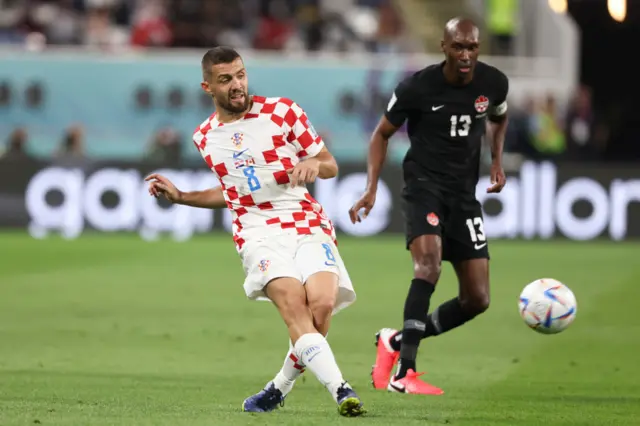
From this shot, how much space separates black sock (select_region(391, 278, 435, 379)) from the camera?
8383 mm

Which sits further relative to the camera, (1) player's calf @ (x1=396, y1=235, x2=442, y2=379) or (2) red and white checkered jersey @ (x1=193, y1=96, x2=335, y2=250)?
(1) player's calf @ (x1=396, y1=235, x2=442, y2=379)

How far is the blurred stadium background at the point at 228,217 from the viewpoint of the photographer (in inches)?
333

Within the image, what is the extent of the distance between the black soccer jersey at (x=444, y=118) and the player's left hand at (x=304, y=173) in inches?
68.6

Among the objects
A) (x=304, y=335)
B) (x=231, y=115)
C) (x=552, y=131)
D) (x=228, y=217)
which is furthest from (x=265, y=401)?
(x=552, y=131)

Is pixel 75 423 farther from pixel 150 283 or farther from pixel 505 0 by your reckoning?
pixel 505 0

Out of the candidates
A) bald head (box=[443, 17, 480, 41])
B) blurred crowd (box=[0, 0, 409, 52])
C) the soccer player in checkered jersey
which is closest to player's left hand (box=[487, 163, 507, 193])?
bald head (box=[443, 17, 480, 41])

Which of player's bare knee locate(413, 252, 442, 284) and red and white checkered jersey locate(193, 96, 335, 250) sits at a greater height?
red and white checkered jersey locate(193, 96, 335, 250)

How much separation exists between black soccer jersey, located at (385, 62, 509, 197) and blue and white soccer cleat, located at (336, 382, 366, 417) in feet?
7.28

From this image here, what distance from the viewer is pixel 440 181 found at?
28.2 ft

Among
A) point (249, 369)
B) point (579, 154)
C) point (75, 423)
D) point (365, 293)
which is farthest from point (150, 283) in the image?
point (579, 154)

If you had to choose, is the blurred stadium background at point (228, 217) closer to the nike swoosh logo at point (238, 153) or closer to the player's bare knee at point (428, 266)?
the player's bare knee at point (428, 266)

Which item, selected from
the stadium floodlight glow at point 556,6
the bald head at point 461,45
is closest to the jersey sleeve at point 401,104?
the bald head at point 461,45

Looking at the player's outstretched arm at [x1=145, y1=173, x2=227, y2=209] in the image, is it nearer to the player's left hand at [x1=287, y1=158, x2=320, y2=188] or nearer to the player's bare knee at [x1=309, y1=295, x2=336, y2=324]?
the player's left hand at [x1=287, y1=158, x2=320, y2=188]

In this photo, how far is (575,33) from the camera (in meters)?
27.7
